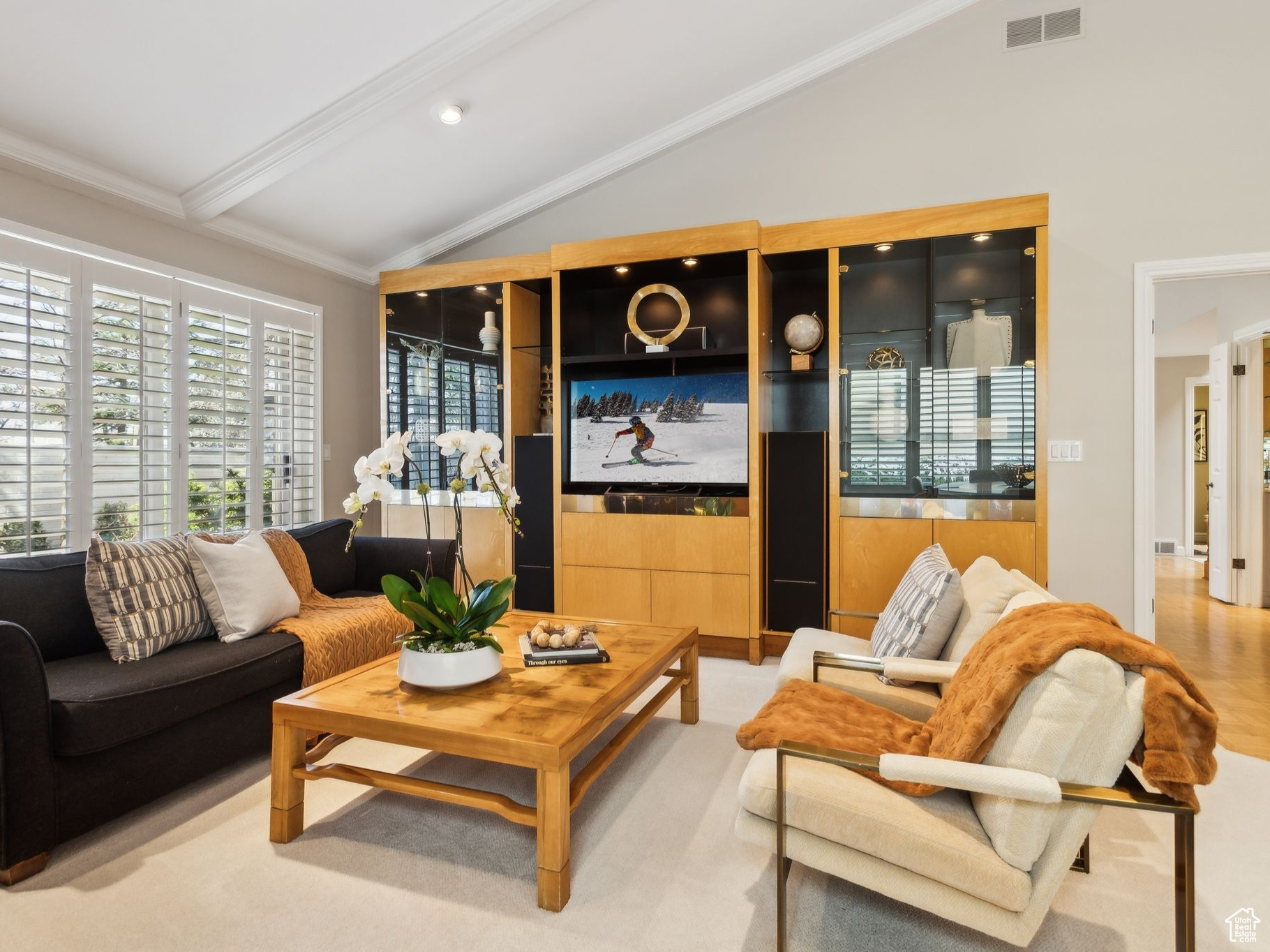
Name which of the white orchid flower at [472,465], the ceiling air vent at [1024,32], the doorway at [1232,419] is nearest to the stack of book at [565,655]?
the white orchid flower at [472,465]

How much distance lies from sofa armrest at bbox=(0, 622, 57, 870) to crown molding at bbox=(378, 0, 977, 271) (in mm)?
3895

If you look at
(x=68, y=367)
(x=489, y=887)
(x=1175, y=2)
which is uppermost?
(x=1175, y=2)

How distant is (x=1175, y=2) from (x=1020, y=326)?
189cm

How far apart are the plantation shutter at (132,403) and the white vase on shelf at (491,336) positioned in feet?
5.74

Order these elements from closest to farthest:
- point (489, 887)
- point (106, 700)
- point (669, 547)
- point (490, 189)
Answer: point (489, 887) < point (106, 700) < point (669, 547) < point (490, 189)

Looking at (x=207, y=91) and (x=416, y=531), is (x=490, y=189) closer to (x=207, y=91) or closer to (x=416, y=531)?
(x=207, y=91)

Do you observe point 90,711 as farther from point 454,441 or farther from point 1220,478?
point 1220,478

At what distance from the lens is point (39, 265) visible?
10.7 feet

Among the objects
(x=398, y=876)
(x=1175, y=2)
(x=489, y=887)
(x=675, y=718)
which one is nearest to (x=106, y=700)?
(x=398, y=876)

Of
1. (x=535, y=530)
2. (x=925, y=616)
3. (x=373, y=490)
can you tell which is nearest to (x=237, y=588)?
(x=373, y=490)

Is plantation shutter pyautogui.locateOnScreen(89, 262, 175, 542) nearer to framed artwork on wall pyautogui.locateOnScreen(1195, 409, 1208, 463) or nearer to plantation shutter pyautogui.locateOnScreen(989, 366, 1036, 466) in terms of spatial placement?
plantation shutter pyautogui.locateOnScreen(989, 366, 1036, 466)

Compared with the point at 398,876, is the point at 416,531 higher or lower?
higher

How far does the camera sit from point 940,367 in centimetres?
378

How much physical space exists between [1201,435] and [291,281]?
34.0 feet
